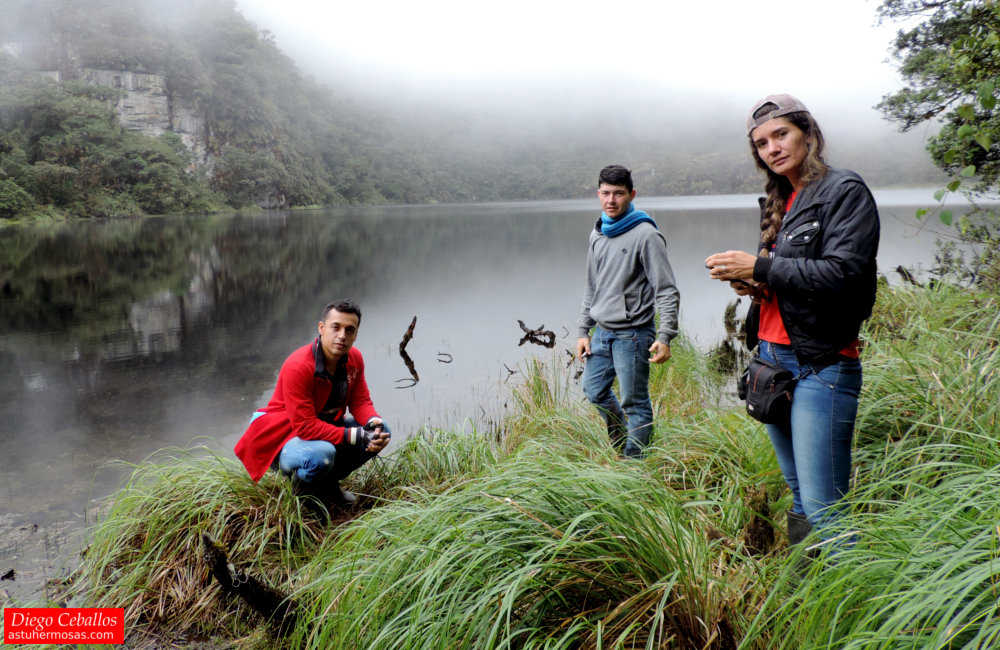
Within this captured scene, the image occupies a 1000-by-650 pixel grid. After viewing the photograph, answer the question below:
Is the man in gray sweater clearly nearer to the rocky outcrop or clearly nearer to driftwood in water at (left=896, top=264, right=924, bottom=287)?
driftwood in water at (left=896, top=264, right=924, bottom=287)

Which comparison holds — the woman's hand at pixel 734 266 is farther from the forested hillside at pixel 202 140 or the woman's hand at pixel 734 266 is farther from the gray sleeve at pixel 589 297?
the forested hillside at pixel 202 140

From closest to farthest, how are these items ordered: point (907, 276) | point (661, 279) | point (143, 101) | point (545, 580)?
point (545, 580) → point (661, 279) → point (907, 276) → point (143, 101)

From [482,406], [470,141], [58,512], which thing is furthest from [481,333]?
[470,141]

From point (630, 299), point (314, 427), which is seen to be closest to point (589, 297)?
point (630, 299)

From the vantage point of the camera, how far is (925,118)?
6.88 metres

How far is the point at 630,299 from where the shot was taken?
11.0 feet

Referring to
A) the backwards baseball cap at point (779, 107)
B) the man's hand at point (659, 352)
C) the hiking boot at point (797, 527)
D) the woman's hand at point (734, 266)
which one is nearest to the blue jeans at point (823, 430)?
the hiking boot at point (797, 527)

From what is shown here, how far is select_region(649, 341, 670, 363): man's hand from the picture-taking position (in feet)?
10.3

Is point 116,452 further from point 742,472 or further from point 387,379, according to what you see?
point 742,472

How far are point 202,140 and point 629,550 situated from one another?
93855mm

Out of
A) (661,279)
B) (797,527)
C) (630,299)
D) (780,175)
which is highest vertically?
(780,175)

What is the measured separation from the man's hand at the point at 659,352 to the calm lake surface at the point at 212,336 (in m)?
1.68

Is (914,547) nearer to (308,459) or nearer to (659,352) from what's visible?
(659,352)

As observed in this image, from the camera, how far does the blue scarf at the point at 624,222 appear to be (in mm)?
3380
